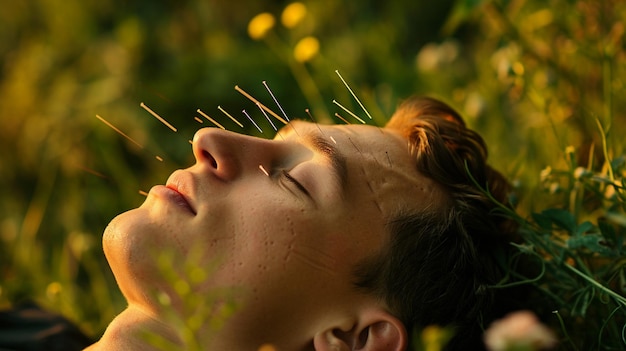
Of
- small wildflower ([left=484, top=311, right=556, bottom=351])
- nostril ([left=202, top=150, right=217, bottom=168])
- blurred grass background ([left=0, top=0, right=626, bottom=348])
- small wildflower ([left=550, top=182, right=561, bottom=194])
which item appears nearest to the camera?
small wildflower ([left=484, top=311, right=556, bottom=351])

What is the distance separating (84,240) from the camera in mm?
2049

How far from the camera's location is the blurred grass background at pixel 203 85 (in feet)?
6.51

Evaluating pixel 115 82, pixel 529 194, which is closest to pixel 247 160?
pixel 529 194

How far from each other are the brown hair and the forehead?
0.06ft

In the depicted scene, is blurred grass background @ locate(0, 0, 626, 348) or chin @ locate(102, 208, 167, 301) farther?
blurred grass background @ locate(0, 0, 626, 348)

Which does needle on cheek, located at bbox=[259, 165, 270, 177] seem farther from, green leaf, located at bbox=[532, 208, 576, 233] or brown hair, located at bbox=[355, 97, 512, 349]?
green leaf, located at bbox=[532, 208, 576, 233]

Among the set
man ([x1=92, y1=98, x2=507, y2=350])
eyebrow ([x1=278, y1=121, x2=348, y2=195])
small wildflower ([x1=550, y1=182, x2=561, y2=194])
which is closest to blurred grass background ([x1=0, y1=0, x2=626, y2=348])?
small wildflower ([x1=550, y1=182, x2=561, y2=194])

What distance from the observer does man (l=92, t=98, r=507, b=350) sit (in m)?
1.26

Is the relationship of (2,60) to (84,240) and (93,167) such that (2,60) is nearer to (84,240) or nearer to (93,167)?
(93,167)

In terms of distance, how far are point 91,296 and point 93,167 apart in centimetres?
63

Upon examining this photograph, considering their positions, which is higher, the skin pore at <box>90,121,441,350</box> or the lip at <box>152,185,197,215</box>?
the lip at <box>152,185,197,215</box>

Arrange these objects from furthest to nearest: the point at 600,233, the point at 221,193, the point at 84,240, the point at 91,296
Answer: the point at 91,296
the point at 84,240
the point at 600,233
the point at 221,193

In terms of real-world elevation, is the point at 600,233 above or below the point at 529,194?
above

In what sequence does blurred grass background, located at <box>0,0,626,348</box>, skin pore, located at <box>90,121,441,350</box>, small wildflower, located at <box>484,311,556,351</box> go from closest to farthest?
small wildflower, located at <box>484,311,556,351</box> < skin pore, located at <box>90,121,441,350</box> < blurred grass background, located at <box>0,0,626,348</box>
